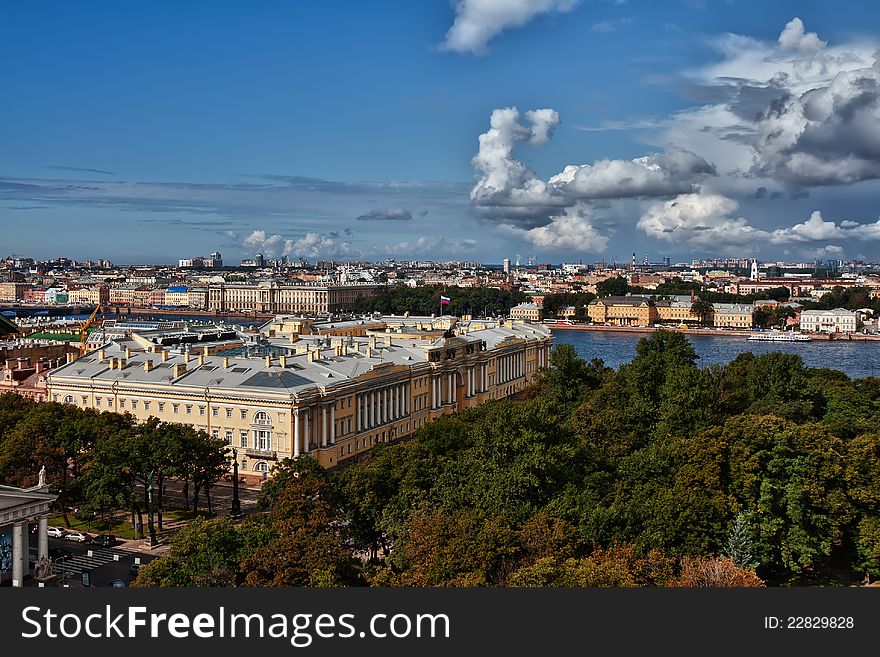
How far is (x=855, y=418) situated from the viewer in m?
29.1

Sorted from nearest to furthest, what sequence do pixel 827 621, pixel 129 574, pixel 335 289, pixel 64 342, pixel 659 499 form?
pixel 827 621, pixel 659 499, pixel 129 574, pixel 64 342, pixel 335 289

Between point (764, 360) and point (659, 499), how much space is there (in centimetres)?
1920

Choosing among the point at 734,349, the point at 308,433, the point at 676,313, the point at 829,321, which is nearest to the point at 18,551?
the point at 308,433

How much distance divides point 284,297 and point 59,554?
5419 inches

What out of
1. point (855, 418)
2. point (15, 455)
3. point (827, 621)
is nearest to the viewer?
Result: point (827, 621)

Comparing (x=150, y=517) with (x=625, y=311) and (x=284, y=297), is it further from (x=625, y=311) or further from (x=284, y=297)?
(x=284, y=297)

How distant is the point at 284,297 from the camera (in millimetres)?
156875

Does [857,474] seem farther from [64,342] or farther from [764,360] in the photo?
[64,342]

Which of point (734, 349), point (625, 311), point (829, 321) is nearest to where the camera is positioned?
point (734, 349)

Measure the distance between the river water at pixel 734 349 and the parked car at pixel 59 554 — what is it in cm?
5207

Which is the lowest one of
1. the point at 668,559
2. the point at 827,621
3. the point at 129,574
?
the point at 129,574

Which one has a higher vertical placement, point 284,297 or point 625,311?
point 284,297

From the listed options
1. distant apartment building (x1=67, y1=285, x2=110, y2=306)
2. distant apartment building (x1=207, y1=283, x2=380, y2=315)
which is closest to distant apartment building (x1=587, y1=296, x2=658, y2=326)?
distant apartment building (x1=207, y1=283, x2=380, y2=315)

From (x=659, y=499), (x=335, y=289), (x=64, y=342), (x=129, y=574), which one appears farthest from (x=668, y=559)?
(x=335, y=289)
